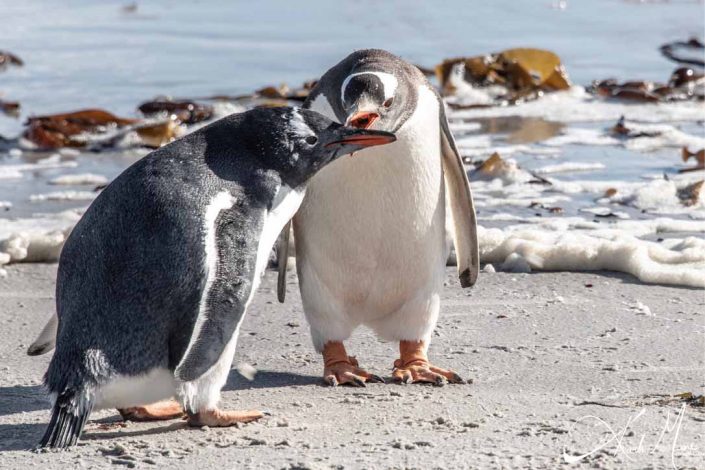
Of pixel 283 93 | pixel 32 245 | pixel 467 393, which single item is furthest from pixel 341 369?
pixel 283 93

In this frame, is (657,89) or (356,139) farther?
(657,89)

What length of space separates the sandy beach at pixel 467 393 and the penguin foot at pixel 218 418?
29 millimetres

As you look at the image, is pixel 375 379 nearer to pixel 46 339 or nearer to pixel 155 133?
pixel 46 339

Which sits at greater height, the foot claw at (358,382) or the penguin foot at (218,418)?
the penguin foot at (218,418)

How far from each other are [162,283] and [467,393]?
1.21 metres

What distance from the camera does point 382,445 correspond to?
3.84 meters

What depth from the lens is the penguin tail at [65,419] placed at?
380cm

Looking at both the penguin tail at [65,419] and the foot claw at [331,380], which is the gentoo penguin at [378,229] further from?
the penguin tail at [65,419]

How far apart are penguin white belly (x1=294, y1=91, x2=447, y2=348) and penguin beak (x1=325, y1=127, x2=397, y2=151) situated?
21.0 inches

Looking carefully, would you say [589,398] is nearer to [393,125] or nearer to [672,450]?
[672,450]

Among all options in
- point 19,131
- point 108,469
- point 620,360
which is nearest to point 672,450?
point 620,360

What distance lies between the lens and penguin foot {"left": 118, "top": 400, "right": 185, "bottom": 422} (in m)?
4.18

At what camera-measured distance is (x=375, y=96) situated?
4695 mm

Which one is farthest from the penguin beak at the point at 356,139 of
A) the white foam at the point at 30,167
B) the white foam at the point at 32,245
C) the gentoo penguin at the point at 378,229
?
the white foam at the point at 30,167
